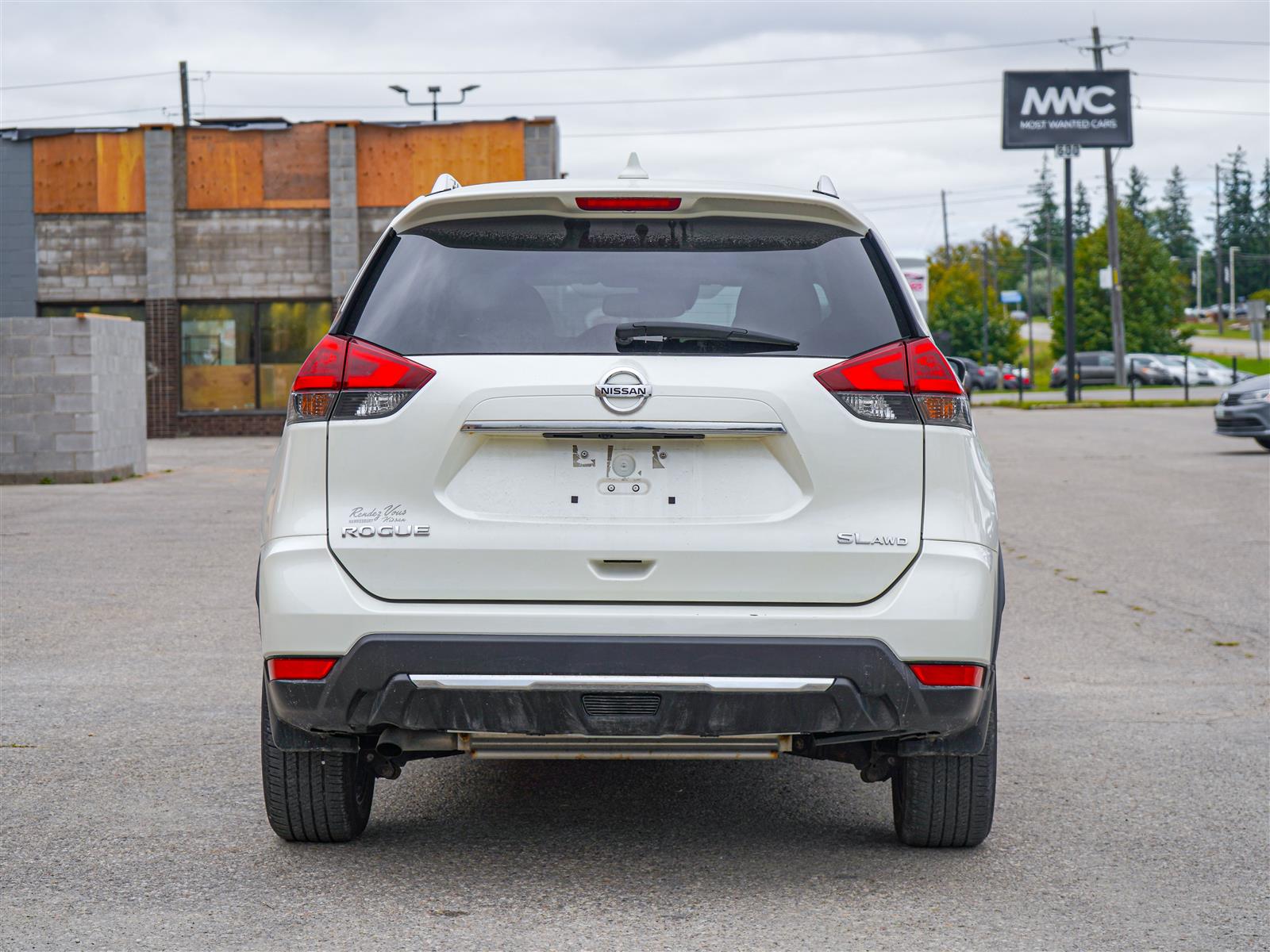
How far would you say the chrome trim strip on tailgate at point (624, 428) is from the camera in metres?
3.80

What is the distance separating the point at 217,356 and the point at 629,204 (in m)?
29.8

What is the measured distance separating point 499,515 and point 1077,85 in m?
49.2

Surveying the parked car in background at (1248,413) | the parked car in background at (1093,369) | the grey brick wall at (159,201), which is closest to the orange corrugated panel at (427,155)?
the grey brick wall at (159,201)

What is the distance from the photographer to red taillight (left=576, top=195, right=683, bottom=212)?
403cm

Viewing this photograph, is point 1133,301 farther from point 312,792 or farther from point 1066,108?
point 312,792

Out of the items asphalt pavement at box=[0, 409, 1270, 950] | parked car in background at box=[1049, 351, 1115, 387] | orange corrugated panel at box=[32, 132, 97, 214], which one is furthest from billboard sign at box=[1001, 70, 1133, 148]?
asphalt pavement at box=[0, 409, 1270, 950]

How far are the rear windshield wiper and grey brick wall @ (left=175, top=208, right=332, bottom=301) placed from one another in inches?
1155

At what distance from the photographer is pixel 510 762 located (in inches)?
226

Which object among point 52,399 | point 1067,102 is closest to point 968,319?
point 1067,102

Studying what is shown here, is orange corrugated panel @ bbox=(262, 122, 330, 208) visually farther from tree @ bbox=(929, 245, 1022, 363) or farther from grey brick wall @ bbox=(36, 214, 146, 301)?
tree @ bbox=(929, 245, 1022, 363)

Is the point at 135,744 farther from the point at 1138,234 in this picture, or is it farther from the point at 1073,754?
the point at 1138,234

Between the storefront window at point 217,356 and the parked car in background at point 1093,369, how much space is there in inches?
1671

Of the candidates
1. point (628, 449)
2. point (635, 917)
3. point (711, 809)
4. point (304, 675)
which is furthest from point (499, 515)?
point (711, 809)

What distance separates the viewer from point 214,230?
32281 mm
